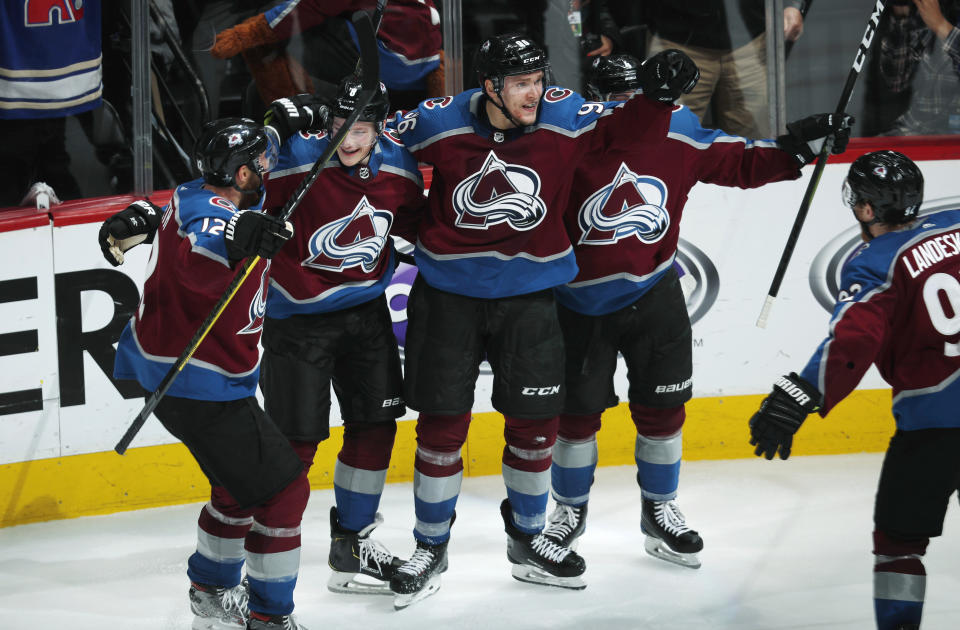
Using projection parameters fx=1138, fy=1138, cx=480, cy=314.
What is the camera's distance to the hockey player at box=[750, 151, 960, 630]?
252 cm

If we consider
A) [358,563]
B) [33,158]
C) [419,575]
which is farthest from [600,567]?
[33,158]

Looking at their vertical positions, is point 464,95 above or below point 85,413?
above

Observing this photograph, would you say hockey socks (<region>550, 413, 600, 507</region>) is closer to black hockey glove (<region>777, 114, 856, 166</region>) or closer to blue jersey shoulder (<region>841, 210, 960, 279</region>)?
black hockey glove (<region>777, 114, 856, 166</region>)

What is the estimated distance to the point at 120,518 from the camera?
13.7 feet

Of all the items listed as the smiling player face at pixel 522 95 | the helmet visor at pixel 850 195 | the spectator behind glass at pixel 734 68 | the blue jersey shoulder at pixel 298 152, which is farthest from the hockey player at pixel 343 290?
the spectator behind glass at pixel 734 68

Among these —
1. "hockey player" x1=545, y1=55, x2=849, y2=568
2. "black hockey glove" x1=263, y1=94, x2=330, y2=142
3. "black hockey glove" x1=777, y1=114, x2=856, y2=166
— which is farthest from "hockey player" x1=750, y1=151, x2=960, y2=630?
"black hockey glove" x1=263, y1=94, x2=330, y2=142

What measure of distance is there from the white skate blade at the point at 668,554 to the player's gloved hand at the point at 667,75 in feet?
4.80

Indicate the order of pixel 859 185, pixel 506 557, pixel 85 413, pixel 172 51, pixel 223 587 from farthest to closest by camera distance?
pixel 172 51
pixel 85 413
pixel 506 557
pixel 223 587
pixel 859 185

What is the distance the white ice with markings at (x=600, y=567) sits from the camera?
325 centimetres

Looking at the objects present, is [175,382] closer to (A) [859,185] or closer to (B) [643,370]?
(B) [643,370]

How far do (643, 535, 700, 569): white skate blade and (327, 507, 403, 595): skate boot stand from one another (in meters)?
0.84

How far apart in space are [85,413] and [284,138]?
1539 millimetres

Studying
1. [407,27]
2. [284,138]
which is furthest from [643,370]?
[407,27]

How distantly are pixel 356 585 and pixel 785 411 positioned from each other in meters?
1.54
